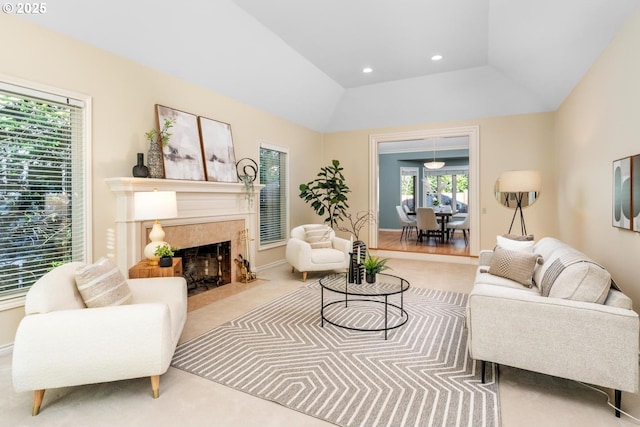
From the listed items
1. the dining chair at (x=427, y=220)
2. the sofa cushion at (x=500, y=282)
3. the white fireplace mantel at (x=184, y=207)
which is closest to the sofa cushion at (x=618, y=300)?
the sofa cushion at (x=500, y=282)

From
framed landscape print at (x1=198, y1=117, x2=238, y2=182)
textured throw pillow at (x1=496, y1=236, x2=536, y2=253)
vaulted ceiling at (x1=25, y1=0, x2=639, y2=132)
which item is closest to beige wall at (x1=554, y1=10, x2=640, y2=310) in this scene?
vaulted ceiling at (x1=25, y1=0, x2=639, y2=132)

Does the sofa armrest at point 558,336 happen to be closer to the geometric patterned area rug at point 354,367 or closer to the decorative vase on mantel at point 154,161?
the geometric patterned area rug at point 354,367

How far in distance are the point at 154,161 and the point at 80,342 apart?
7.42 feet

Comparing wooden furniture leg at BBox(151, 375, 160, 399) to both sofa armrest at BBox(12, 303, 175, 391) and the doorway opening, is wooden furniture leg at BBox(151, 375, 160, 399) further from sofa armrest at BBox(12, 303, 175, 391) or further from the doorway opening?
the doorway opening

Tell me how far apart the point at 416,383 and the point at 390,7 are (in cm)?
364

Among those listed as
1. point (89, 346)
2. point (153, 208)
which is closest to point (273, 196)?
point (153, 208)

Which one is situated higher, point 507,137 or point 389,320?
point 507,137

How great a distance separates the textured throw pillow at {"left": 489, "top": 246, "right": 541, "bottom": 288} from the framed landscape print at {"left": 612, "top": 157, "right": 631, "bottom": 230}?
73cm

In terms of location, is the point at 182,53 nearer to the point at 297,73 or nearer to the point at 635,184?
the point at 297,73

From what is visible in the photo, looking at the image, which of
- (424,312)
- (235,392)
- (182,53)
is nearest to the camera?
(235,392)

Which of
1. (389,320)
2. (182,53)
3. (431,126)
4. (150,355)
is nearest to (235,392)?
(150,355)

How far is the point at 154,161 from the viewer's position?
3.66 metres

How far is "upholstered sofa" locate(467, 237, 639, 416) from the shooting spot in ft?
6.00

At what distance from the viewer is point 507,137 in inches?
231
